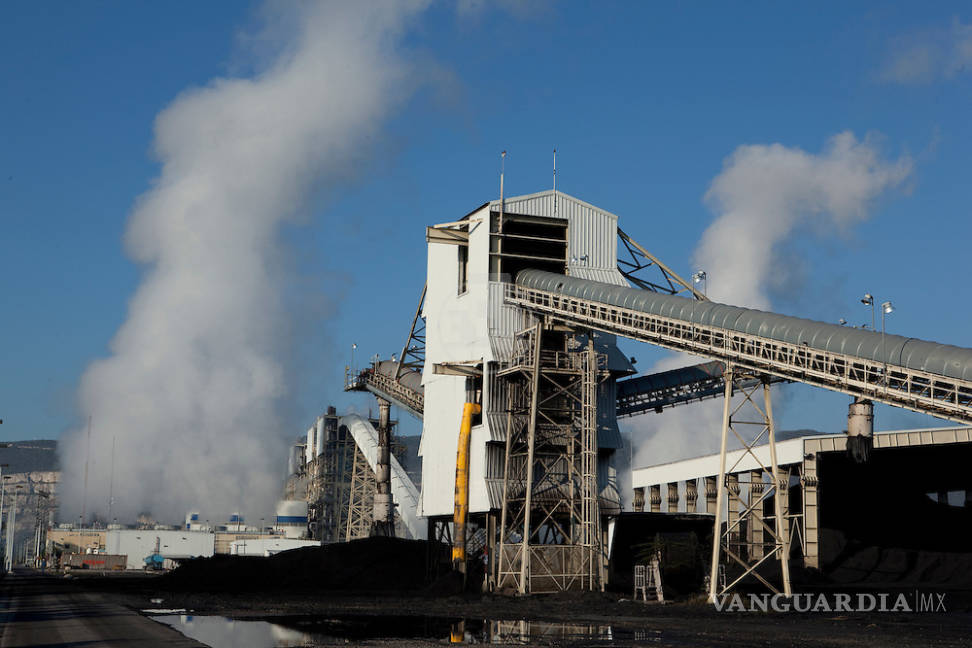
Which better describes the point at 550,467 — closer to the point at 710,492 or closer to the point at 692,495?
the point at 710,492

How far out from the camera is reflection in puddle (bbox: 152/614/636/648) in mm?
26141

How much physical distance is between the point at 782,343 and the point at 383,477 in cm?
4623

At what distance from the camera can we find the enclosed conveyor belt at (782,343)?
2914cm

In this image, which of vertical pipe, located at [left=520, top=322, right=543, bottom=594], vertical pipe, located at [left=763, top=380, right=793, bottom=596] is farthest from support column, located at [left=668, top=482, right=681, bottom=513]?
vertical pipe, located at [left=763, top=380, right=793, bottom=596]

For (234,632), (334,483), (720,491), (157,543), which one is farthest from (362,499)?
(157,543)

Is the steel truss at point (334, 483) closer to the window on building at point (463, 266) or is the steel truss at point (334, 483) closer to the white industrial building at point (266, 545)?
the white industrial building at point (266, 545)

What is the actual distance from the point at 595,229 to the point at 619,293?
30.5 feet

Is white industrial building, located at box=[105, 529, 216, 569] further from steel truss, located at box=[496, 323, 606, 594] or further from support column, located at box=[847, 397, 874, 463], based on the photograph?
support column, located at box=[847, 397, 874, 463]

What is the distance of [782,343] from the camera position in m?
34.5

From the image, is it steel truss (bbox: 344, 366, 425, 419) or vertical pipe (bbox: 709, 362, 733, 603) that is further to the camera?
steel truss (bbox: 344, 366, 425, 419)

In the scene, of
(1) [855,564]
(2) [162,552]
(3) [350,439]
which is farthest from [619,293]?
(2) [162,552]

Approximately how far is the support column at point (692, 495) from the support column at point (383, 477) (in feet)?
73.1

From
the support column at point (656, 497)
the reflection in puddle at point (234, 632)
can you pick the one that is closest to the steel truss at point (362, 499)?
the support column at point (656, 497)

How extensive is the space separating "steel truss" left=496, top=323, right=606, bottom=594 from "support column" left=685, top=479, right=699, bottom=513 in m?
25.6
